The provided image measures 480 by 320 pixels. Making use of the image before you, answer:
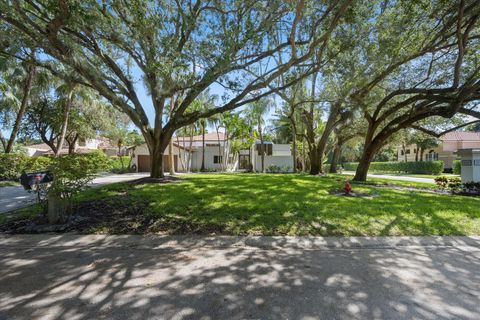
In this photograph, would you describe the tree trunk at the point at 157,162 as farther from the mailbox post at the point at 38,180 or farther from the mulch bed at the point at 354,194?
the mulch bed at the point at 354,194

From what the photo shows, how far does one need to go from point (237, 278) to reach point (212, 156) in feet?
93.0

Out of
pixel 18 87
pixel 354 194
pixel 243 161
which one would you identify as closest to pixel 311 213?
pixel 354 194

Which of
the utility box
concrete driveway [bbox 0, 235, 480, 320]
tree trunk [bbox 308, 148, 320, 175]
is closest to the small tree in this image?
concrete driveway [bbox 0, 235, 480, 320]

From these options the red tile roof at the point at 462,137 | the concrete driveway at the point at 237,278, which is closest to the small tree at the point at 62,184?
the concrete driveway at the point at 237,278

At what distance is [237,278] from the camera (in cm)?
341

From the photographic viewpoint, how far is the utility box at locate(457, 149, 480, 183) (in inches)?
453

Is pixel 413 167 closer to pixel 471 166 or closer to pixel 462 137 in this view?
pixel 462 137

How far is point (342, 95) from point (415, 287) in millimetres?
11181

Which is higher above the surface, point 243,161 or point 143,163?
point 243,161

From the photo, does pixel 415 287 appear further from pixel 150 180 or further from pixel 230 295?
pixel 150 180

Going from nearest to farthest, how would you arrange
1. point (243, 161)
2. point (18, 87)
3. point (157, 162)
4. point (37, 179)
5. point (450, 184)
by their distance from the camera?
point (37, 179) → point (157, 162) → point (450, 184) → point (18, 87) → point (243, 161)

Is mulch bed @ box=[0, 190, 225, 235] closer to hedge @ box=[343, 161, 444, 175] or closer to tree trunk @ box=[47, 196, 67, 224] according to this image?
tree trunk @ box=[47, 196, 67, 224]

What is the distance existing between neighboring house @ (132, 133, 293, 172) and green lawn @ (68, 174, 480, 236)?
66.6 feet

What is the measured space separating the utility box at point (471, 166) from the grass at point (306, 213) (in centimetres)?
481
